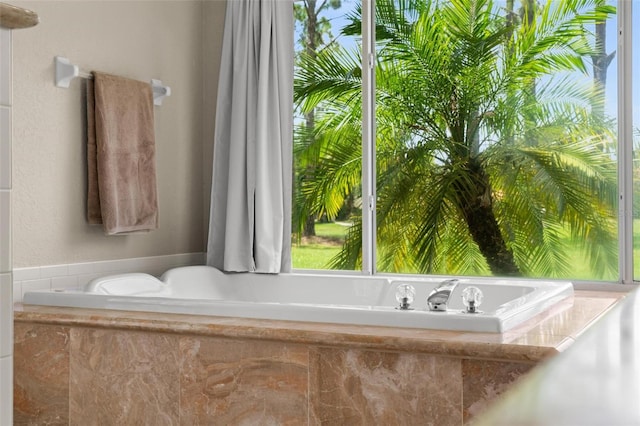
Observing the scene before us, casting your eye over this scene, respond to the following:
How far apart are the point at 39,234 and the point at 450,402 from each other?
5.86 ft

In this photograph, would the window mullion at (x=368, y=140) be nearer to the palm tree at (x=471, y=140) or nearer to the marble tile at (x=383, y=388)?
the palm tree at (x=471, y=140)

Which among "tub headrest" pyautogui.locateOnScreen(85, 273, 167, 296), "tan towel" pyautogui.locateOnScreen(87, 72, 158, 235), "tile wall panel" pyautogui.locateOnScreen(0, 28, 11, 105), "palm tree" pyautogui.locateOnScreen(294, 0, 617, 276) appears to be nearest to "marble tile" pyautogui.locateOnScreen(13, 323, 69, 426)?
"tub headrest" pyautogui.locateOnScreen(85, 273, 167, 296)

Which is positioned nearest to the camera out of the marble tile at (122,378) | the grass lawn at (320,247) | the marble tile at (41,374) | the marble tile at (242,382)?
the marble tile at (242,382)

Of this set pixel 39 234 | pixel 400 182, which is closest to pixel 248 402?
pixel 39 234

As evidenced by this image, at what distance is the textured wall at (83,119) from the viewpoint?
9.22 ft

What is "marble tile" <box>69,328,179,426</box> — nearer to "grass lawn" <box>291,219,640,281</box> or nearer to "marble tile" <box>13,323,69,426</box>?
"marble tile" <box>13,323,69,426</box>

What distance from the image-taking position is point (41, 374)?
2359 millimetres

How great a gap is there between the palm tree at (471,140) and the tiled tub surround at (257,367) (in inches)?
36.5

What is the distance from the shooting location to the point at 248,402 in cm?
206

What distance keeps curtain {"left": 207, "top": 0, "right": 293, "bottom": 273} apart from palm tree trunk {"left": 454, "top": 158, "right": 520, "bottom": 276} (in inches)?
33.9

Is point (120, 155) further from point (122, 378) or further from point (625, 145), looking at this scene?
point (625, 145)

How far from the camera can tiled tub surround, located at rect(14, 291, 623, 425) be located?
1.83 m

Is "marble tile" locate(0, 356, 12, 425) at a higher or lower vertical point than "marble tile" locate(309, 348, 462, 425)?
higher

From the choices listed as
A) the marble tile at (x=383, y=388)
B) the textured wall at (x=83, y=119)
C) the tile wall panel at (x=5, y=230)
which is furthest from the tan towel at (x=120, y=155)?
the tile wall panel at (x=5, y=230)
